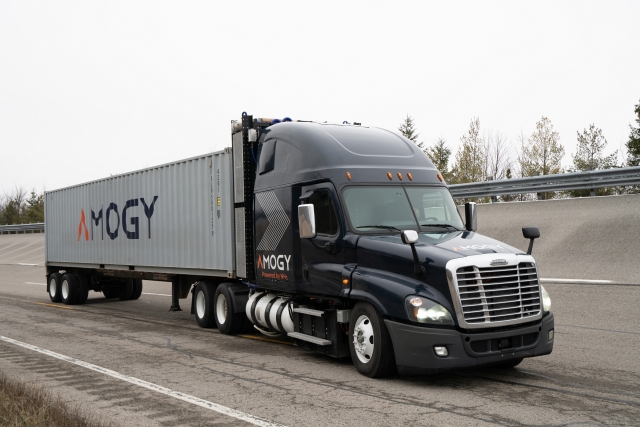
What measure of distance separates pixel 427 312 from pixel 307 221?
7.42 feet

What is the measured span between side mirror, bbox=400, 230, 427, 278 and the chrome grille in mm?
448

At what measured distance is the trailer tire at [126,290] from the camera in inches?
791

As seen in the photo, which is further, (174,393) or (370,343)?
(370,343)

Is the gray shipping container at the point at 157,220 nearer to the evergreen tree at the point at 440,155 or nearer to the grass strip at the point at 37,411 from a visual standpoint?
the grass strip at the point at 37,411

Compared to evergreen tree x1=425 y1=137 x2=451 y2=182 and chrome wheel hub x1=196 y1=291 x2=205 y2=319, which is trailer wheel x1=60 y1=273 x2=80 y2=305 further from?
evergreen tree x1=425 y1=137 x2=451 y2=182

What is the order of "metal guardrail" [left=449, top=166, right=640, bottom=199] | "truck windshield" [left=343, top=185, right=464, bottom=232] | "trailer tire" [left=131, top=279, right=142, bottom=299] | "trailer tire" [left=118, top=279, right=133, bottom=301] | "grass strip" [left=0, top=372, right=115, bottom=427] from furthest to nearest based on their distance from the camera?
1. "trailer tire" [left=131, top=279, right=142, bottom=299]
2. "trailer tire" [left=118, top=279, right=133, bottom=301]
3. "metal guardrail" [left=449, top=166, right=640, bottom=199]
4. "truck windshield" [left=343, top=185, right=464, bottom=232]
5. "grass strip" [left=0, top=372, right=115, bottom=427]

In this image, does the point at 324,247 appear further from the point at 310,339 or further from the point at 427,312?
the point at 427,312

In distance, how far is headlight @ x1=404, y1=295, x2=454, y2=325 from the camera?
7.39 metres

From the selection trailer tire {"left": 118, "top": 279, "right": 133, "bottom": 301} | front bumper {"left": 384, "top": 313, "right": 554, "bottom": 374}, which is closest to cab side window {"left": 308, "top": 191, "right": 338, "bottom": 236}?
front bumper {"left": 384, "top": 313, "right": 554, "bottom": 374}

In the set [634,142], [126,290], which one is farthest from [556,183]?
[634,142]

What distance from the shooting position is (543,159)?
42.2 metres

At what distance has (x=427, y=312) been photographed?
7410 mm

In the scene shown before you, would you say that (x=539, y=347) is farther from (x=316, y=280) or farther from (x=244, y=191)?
(x=244, y=191)

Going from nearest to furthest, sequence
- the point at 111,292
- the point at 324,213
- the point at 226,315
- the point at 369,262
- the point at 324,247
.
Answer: the point at 369,262 < the point at 324,247 < the point at 324,213 < the point at 226,315 < the point at 111,292
